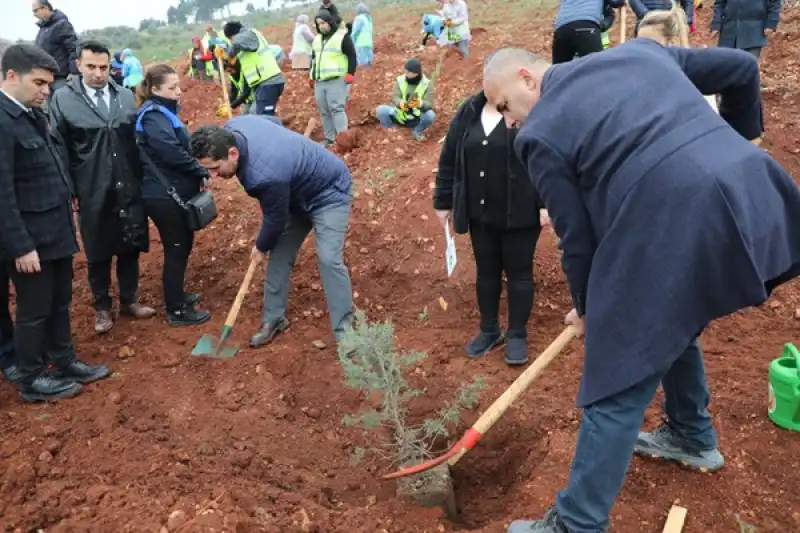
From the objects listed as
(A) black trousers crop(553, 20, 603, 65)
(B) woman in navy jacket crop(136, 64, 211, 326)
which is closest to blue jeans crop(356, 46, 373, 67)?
(A) black trousers crop(553, 20, 603, 65)

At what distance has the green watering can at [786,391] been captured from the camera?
294 cm

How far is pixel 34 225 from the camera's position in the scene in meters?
3.62

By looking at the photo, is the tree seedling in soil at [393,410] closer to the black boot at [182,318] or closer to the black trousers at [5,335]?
the black boot at [182,318]

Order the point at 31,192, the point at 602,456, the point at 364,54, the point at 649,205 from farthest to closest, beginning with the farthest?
the point at 364,54, the point at 31,192, the point at 602,456, the point at 649,205

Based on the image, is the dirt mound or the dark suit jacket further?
the dark suit jacket

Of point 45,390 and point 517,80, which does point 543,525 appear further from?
point 45,390

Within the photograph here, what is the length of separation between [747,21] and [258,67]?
523 centimetres

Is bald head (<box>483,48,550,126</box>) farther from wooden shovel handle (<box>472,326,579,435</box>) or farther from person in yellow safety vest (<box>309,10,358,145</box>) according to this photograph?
person in yellow safety vest (<box>309,10,358,145</box>)

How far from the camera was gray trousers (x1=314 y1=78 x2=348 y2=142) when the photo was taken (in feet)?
25.4

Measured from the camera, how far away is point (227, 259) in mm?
5711

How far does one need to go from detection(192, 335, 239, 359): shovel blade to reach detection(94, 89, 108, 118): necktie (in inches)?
65.0

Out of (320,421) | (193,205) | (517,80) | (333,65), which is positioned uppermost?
(517,80)

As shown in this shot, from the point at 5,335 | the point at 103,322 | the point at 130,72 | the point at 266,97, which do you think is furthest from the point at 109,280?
the point at 130,72

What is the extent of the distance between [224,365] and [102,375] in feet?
2.49
